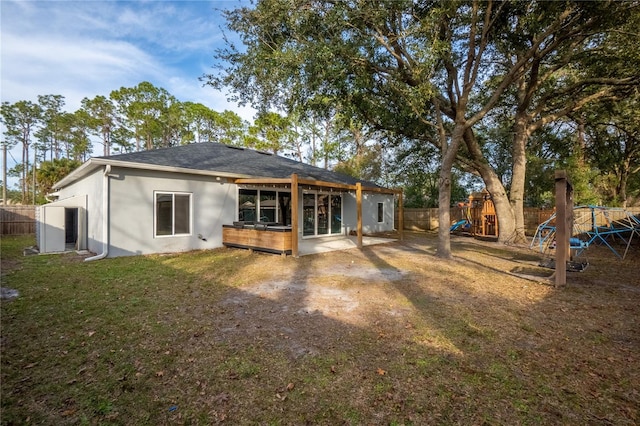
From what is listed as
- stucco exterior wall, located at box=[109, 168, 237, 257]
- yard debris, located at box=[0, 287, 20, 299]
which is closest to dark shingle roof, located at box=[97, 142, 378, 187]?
stucco exterior wall, located at box=[109, 168, 237, 257]

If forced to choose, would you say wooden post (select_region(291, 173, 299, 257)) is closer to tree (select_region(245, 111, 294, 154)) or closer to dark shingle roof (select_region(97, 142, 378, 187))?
dark shingle roof (select_region(97, 142, 378, 187))

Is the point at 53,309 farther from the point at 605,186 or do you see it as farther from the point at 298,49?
the point at 605,186

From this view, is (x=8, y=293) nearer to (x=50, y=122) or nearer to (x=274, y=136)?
(x=274, y=136)

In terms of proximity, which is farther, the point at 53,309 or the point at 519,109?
the point at 519,109

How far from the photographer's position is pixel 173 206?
29.4 ft

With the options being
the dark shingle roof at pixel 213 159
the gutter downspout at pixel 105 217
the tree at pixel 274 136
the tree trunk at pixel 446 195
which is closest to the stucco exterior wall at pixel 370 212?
the dark shingle roof at pixel 213 159

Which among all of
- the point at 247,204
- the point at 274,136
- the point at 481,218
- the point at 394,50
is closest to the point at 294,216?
the point at 247,204

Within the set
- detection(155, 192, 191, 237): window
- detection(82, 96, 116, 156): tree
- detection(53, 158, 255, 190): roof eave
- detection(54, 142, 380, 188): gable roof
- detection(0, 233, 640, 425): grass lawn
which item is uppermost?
detection(82, 96, 116, 156): tree

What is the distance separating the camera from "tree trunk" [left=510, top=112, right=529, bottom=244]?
11.9m

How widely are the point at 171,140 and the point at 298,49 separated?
26.0 metres

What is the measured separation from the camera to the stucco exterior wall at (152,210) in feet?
26.2

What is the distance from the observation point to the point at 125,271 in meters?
6.51

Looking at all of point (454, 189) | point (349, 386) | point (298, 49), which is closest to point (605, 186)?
point (454, 189)

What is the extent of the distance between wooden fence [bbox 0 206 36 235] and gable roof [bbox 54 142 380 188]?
6.31 meters
